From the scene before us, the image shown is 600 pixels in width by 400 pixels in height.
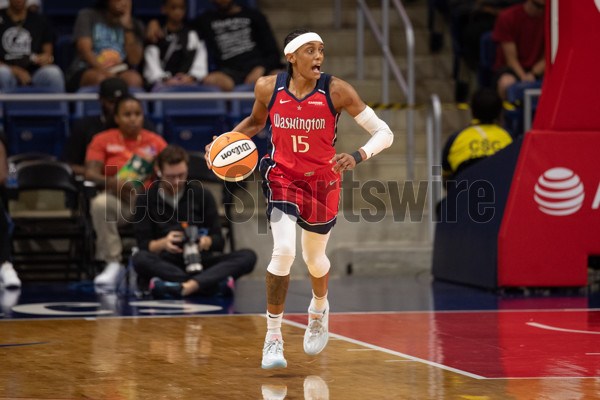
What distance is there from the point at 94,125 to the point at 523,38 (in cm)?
583

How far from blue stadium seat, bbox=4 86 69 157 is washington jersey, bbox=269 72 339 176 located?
6.37 m

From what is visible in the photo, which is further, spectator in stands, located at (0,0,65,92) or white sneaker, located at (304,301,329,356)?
spectator in stands, located at (0,0,65,92)

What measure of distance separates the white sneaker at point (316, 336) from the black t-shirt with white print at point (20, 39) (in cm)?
760

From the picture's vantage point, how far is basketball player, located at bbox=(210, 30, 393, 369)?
6.21 meters

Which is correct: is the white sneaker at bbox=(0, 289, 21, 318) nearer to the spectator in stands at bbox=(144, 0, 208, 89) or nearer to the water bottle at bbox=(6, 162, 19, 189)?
the water bottle at bbox=(6, 162, 19, 189)

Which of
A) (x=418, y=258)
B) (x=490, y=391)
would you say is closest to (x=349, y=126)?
(x=418, y=258)

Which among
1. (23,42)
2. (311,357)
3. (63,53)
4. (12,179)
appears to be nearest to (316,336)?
(311,357)

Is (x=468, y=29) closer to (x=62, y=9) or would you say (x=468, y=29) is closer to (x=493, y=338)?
(x=62, y=9)

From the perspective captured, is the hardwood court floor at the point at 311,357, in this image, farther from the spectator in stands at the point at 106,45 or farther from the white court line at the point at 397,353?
the spectator in stands at the point at 106,45

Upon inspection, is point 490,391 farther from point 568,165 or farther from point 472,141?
point 472,141

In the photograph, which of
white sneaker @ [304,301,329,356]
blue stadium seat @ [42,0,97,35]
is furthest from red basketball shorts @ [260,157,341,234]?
blue stadium seat @ [42,0,97,35]

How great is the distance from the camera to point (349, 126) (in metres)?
13.5

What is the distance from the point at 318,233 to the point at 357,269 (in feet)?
17.1

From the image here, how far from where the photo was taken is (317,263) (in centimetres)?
668
